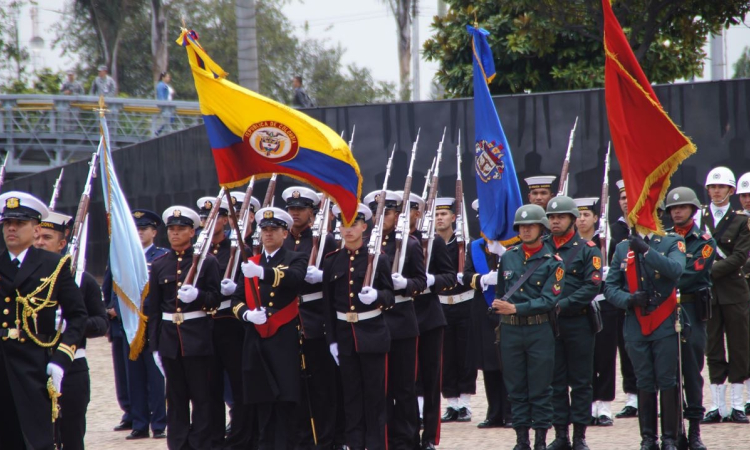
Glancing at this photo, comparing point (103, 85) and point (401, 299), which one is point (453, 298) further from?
point (103, 85)

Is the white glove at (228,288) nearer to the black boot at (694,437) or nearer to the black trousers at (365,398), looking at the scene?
the black trousers at (365,398)

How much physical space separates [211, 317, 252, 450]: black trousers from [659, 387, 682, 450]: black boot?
3.21 meters

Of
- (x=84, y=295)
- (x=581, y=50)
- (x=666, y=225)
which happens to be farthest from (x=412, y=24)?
(x=84, y=295)

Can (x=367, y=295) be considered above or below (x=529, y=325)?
above

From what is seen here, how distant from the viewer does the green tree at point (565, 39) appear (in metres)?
15.6

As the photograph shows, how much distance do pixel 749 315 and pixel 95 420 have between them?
6316 millimetres

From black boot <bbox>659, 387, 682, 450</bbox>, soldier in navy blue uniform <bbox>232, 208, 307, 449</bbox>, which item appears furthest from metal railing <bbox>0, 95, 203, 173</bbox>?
black boot <bbox>659, 387, 682, 450</bbox>

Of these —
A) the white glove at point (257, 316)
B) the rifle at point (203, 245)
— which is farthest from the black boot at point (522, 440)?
the rifle at point (203, 245)

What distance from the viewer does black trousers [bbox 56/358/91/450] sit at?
724 cm

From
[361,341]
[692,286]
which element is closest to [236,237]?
[361,341]

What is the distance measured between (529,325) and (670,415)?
1.20 meters

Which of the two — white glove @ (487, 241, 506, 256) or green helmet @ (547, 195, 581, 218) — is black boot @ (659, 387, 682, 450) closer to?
green helmet @ (547, 195, 581, 218)

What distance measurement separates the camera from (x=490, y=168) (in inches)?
378

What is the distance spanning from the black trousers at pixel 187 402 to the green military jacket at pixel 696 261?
12.4ft
